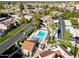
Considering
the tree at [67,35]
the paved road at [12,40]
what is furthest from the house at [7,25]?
the tree at [67,35]

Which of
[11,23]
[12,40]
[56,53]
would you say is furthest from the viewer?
[11,23]

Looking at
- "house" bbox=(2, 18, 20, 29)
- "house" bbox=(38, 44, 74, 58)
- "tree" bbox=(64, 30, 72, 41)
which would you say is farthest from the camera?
"house" bbox=(2, 18, 20, 29)

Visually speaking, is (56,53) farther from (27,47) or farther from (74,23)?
(74,23)

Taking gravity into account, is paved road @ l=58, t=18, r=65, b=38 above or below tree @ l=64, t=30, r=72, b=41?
above

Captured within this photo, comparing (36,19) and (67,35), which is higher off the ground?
(36,19)

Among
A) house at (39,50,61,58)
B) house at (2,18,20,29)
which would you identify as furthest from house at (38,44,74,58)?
house at (2,18,20,29)

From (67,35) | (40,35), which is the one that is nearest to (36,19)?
(40,35)

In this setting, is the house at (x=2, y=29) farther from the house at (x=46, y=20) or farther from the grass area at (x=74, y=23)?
the grass area at (x=74, y=23)

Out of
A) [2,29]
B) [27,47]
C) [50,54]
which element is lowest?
[50,54]

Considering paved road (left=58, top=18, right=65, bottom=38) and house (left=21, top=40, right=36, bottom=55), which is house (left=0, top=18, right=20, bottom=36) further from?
paved road (left=58, top=18, right=65, bottom=38)

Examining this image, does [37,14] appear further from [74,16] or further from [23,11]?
[74,16]

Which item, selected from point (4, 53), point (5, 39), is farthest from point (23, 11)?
point (4, 53)
